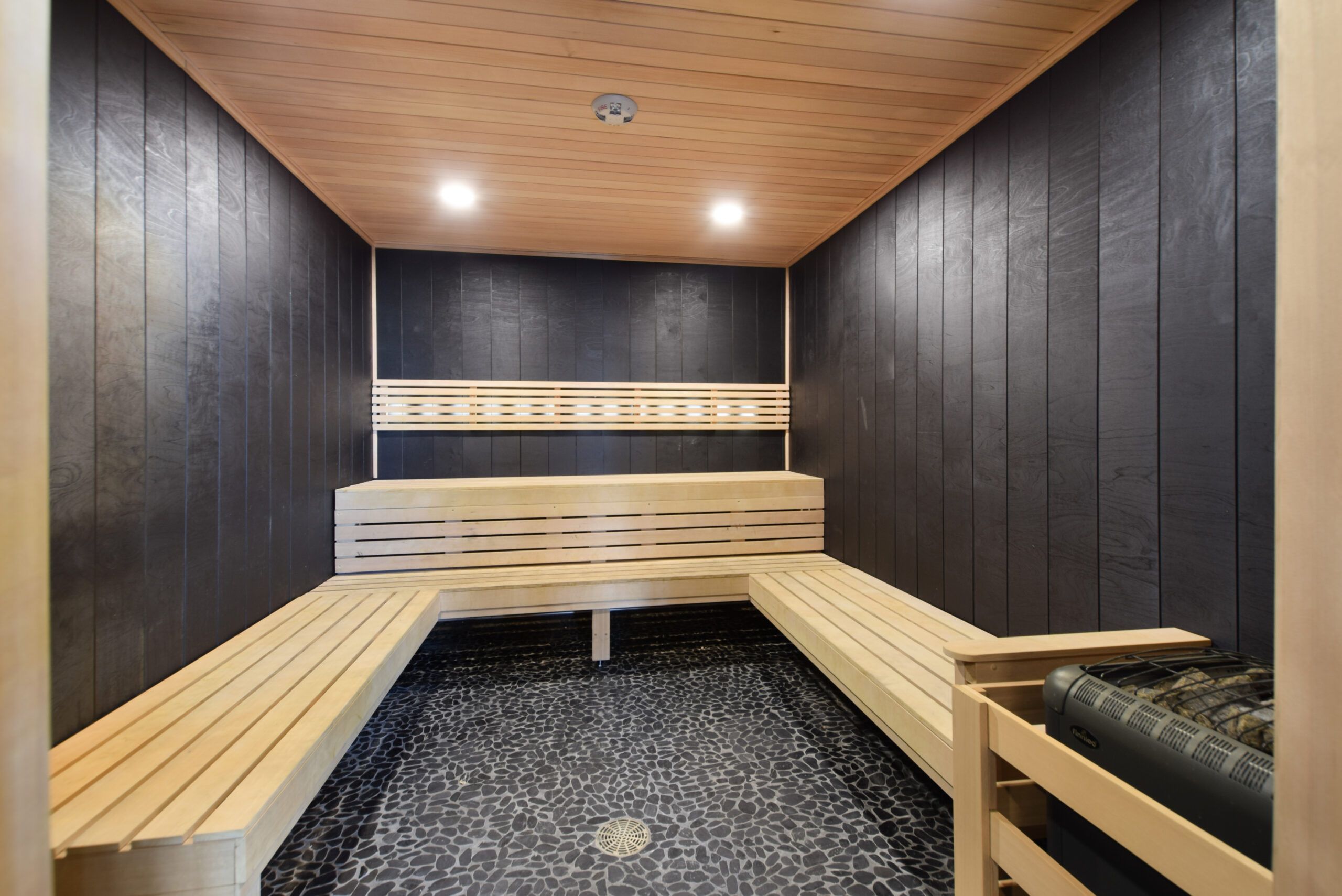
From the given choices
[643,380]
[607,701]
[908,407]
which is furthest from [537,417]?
[908,407]

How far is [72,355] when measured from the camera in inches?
55.9

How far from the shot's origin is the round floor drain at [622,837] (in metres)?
1.65

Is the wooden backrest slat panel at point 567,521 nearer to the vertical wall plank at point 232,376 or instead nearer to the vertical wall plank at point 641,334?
the vertical wall plank at point 641,334

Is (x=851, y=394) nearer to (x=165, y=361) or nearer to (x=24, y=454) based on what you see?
(x=165, y=361)

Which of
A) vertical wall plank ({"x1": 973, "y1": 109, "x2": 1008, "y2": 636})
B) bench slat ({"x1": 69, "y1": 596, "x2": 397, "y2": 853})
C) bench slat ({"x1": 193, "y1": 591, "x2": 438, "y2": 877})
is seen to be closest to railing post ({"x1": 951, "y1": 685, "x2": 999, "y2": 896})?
vertical wall plank ({"x1": 973, "y1": 109, "x2": 1008, "y2": 636})

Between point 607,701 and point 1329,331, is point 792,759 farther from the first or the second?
point 1329,331

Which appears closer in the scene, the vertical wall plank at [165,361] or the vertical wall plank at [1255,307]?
the vertical wall plank at [1255,307]

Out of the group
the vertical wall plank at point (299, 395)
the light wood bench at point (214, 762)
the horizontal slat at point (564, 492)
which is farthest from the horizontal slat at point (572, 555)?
the light wood bench at point (214, 762)

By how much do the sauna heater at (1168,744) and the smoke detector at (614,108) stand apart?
7.17ft

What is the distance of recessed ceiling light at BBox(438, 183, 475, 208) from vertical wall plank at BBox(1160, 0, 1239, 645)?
Result: 2.69 meters

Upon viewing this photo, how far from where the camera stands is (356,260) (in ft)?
11.0

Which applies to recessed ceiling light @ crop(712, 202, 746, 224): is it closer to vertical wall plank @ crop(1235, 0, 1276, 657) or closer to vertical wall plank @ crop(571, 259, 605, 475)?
vertical wall plank @ crop(571, 259, 605, 475)

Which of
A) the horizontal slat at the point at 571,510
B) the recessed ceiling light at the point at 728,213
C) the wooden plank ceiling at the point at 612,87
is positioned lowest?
the horizontal slat at the point at 571,510

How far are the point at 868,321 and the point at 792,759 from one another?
2120 millimetres
